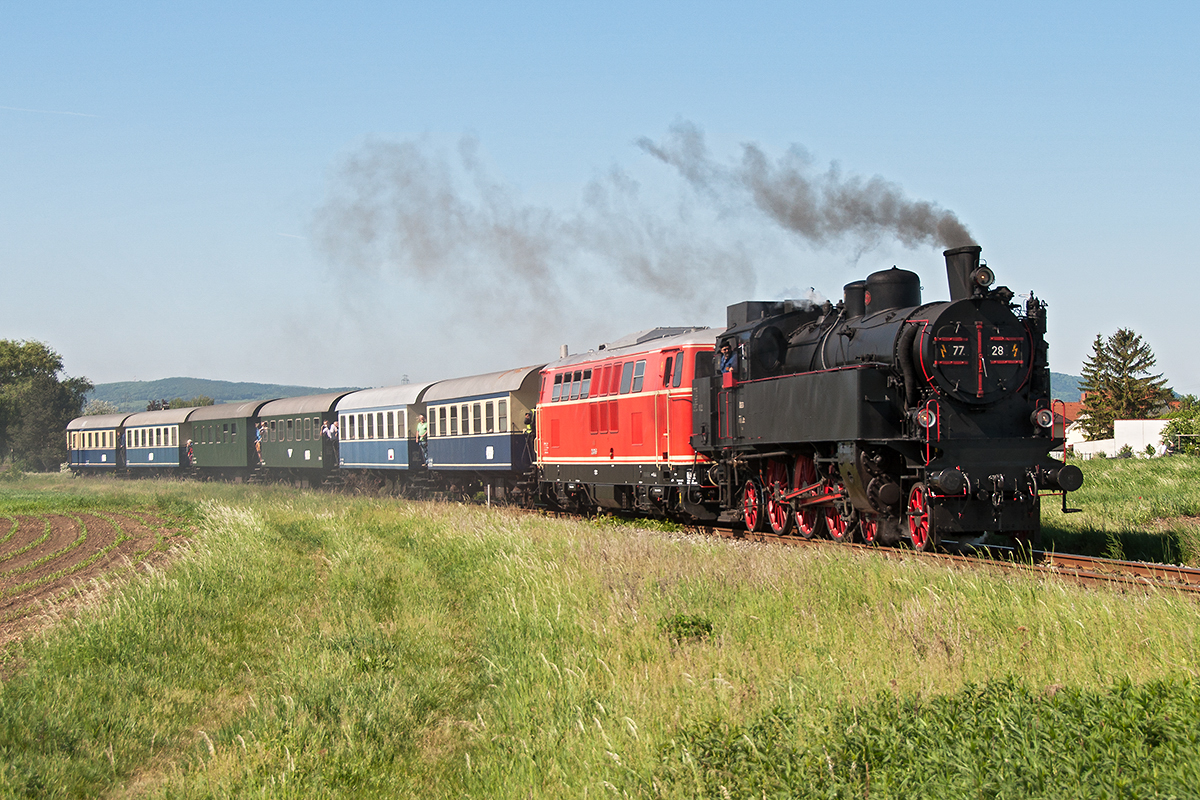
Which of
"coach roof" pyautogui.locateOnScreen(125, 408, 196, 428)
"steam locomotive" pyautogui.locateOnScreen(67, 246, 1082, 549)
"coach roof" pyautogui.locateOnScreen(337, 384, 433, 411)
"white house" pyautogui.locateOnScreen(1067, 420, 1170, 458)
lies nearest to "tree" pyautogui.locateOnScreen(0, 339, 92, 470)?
"coach roof" pyautogui.locateOnScreen(125, 408, 196, 428)

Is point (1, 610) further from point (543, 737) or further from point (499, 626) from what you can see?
point (543, 737)

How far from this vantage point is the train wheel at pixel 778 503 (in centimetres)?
1659

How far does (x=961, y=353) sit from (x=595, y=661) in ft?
25.6

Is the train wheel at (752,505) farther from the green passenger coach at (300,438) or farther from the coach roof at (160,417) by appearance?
the coach roof at (160,417)

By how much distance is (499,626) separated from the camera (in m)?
10.1

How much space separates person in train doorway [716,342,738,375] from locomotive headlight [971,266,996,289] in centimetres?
473

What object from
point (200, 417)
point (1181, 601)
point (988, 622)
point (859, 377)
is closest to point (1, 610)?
point (859, 377)

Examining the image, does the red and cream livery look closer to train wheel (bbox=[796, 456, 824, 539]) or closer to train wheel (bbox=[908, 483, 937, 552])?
train wheel (bbox=[796, 456, 824, 539])

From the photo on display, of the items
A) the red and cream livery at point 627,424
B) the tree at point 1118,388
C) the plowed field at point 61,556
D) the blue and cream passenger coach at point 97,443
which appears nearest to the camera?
the plowed field at point 61,556

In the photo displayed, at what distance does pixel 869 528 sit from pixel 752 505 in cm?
338

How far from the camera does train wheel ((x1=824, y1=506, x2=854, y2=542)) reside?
14711 millimetres

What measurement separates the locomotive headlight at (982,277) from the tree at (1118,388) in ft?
286

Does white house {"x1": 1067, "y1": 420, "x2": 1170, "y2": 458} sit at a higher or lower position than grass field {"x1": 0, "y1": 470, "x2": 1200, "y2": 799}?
higher

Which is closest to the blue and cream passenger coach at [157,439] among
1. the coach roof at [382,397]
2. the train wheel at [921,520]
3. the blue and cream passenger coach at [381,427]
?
the coach roof at [382,397]
